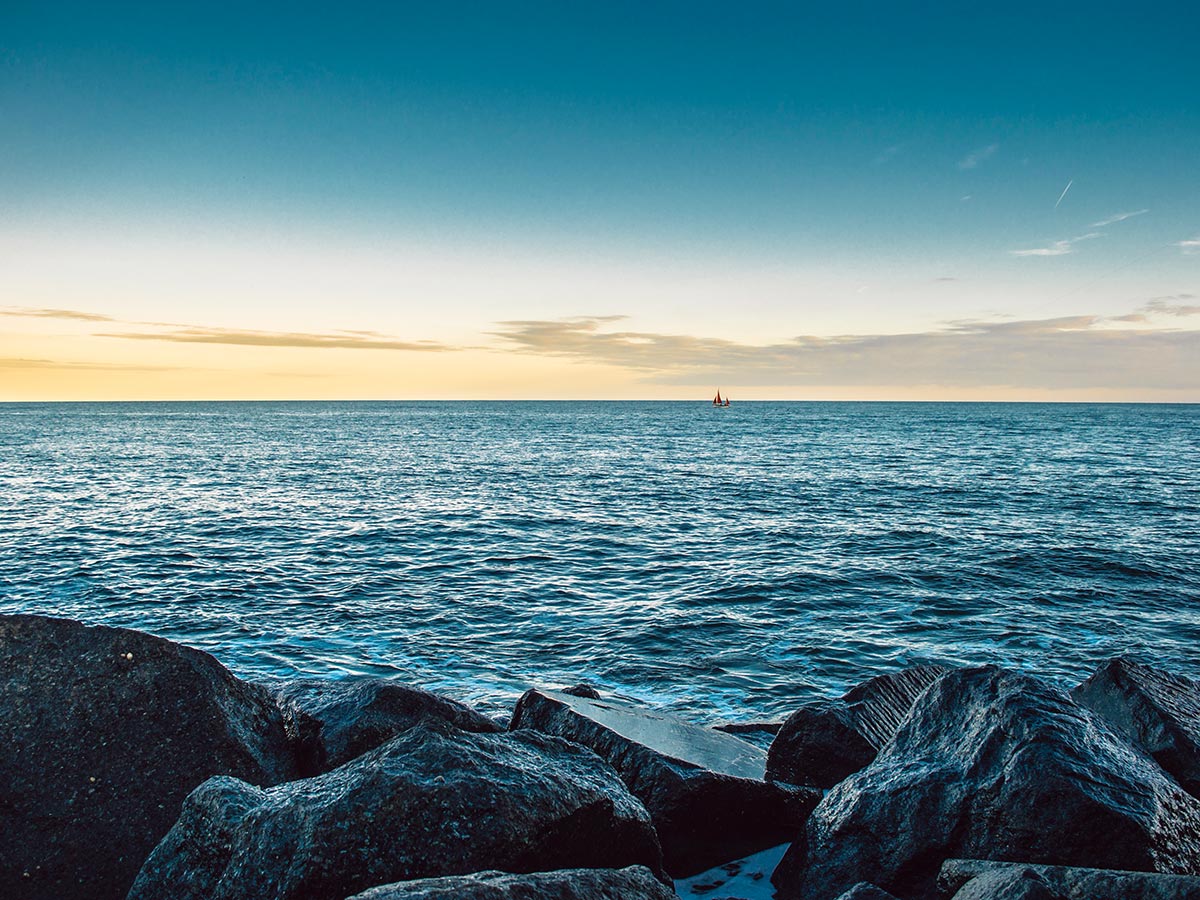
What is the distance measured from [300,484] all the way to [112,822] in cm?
4103

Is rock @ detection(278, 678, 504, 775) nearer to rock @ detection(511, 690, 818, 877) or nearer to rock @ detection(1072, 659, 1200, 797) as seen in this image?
rock @ detection(511, 690, 818, 877)

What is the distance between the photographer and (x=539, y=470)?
5541cm

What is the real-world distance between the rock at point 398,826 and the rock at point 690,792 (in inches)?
57.7

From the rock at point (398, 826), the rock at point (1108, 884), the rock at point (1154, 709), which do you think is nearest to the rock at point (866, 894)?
the rock at point (1108, 884)

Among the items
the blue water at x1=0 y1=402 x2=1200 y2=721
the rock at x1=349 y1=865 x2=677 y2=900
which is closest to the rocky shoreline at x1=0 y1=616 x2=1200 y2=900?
the rock at x1=349 y1=865 x2=677 y2=900

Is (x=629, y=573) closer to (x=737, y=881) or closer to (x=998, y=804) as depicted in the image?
(x=737, y=881)

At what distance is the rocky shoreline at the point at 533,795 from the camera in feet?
16.9

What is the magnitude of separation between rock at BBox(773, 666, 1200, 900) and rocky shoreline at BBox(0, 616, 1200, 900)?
18mm

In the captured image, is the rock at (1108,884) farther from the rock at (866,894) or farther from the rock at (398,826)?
the rock at (398,826)

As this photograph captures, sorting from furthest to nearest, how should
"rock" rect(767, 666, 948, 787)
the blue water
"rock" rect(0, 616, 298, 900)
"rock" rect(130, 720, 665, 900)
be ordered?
the blue water, "rock" rect(767, 666, 948, 787), "rock" rect(0, 616, 298, 900), "rock" rect(130, 720, 665, 900)

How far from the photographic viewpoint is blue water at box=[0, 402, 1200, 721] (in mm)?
15727

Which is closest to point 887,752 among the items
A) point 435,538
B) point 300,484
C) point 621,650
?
point 621,650

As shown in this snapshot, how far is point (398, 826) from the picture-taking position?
522 centimetres

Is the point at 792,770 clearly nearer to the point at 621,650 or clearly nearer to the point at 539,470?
the point at 621,650
